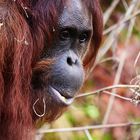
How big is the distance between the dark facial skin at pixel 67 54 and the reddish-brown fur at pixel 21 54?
1.4 inches

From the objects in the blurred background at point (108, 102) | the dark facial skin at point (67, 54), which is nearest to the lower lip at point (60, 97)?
the dark facial skin at point (67, 54)

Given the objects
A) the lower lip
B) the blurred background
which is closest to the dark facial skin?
the lower lip

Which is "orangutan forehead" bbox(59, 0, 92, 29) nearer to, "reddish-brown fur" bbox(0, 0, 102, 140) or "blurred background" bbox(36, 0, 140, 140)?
"reddish-brown fur" bbox(0, 0, 102, 140)

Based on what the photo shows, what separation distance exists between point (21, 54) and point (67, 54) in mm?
267

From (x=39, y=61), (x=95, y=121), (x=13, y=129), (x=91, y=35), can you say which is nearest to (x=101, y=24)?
→ (x=91, y=35)

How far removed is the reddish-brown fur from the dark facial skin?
4 centimetres

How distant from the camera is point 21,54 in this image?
2.73 m

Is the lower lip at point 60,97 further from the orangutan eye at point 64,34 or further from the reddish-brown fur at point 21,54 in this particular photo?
the orangutan eye at point 64,34

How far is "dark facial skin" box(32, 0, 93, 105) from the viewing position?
2.90 meters

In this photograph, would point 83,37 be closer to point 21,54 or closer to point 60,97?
point 60,97

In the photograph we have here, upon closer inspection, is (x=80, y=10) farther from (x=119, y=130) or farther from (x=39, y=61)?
(x=119, y=130)

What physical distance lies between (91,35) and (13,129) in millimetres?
589

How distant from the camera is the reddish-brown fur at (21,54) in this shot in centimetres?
269

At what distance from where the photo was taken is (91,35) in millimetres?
3098
